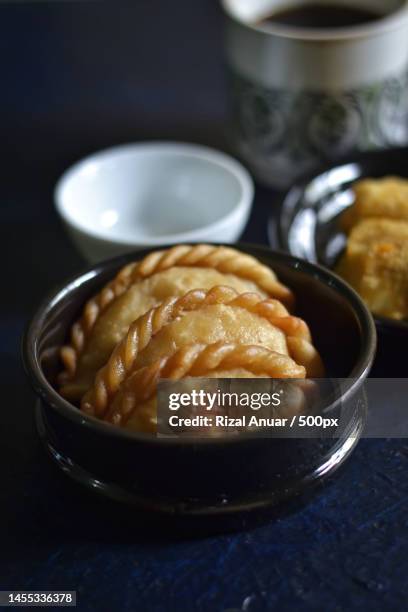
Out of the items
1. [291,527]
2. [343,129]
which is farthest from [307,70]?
[291,527]

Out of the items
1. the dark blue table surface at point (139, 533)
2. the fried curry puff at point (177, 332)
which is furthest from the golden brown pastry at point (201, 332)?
the dark blue table surface at point (139, 533)

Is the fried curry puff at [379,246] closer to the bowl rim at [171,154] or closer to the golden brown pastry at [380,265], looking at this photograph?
the golden brown pastry at [380,265]

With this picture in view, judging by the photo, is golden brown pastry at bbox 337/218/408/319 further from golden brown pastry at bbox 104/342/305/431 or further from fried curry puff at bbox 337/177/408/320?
golden brown pastry at bbox 104/342/305/431

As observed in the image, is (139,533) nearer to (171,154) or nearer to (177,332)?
(177,332)

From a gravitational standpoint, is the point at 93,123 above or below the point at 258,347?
below

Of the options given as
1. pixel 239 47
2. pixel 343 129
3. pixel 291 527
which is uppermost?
pixel 239 47

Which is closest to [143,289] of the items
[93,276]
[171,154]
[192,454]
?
[93,276]

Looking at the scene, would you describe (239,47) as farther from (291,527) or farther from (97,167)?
(291,527)
